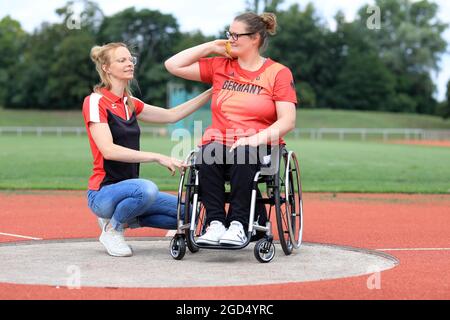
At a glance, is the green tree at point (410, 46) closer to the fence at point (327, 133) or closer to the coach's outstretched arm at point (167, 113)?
the fence at point (327, 133)

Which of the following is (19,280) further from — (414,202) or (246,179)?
(414,202)

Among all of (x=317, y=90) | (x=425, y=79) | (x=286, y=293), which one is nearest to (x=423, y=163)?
(x=286, y=293)

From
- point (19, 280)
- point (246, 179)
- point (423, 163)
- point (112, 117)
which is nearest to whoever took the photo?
point (19, 280)

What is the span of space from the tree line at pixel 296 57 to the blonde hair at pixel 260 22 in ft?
227

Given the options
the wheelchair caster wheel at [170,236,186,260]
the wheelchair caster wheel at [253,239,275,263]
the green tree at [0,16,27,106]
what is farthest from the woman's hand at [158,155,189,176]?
the green tree at [0,16,27,106]

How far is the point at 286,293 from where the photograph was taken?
4.82m

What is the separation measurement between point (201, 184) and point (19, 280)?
4.94 ft

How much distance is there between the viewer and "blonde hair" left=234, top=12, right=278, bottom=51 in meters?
6.30

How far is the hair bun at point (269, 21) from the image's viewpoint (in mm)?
6320

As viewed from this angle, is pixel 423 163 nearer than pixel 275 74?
No

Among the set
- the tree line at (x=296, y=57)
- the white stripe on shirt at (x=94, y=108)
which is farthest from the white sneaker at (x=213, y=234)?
the tree line at (x=296, y=57)

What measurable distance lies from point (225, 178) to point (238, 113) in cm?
47

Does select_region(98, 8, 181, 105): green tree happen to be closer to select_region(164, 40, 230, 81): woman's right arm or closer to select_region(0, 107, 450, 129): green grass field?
select_region(0, 107, 450, 129): green grass field

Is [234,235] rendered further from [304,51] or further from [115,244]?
[304,51]
